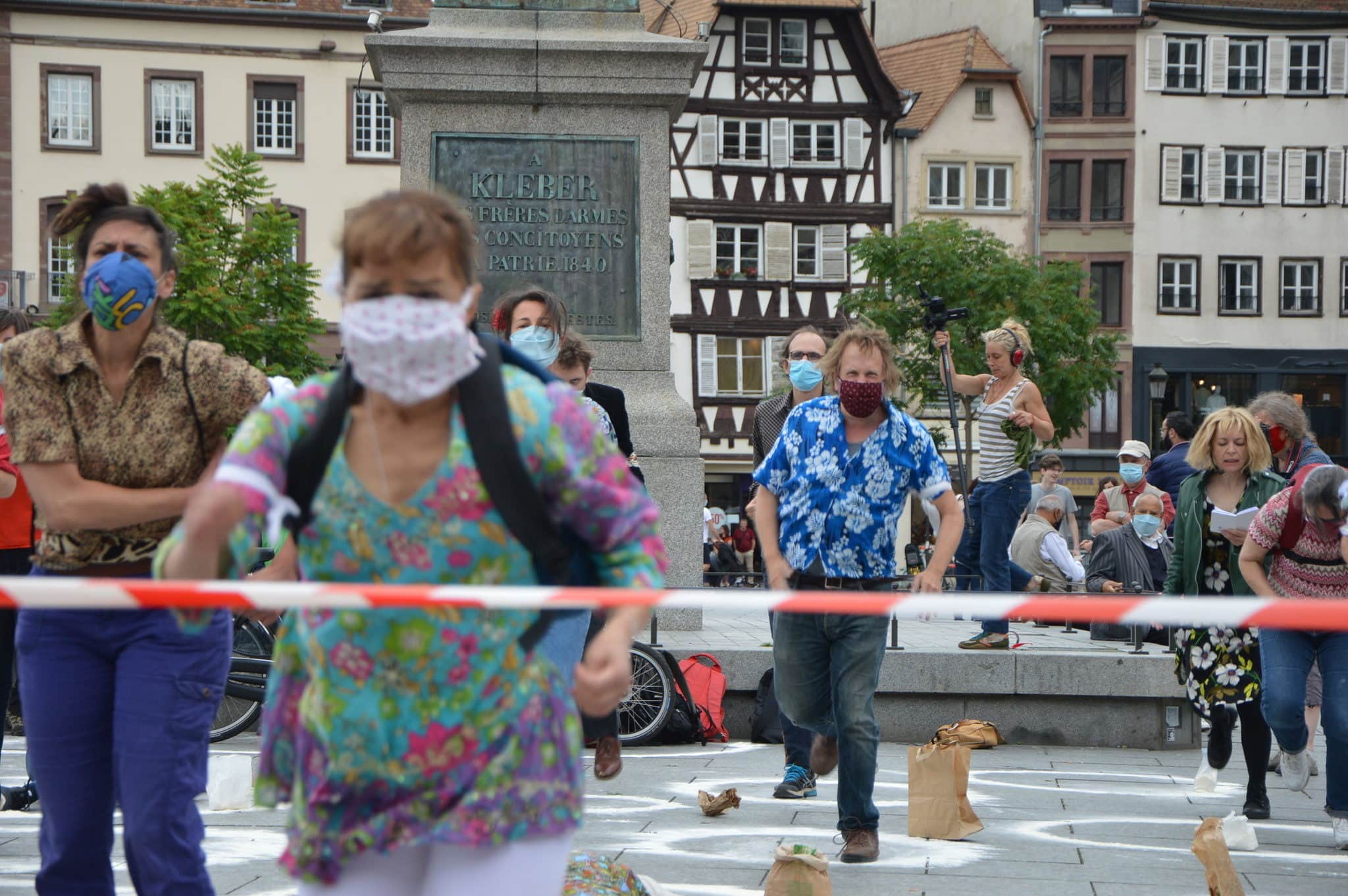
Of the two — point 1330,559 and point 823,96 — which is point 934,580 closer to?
point 1330,559

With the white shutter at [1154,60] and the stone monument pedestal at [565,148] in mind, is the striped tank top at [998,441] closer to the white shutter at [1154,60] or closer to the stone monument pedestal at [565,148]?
the stone monument pedestal at [565,148]

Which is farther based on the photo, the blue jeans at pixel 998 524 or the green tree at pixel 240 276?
the green tree at pixel 240 276

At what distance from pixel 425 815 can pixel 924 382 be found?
128ft

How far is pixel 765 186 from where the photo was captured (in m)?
50.8

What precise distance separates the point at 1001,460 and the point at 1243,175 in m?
45.9

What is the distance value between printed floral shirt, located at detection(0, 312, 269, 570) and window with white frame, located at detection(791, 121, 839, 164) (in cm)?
4745

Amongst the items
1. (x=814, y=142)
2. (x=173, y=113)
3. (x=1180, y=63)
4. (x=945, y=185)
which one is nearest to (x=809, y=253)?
(x=814, y=142)

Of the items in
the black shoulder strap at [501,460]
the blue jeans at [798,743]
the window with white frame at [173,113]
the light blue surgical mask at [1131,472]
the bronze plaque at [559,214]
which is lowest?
the blue jeans at [798,743]

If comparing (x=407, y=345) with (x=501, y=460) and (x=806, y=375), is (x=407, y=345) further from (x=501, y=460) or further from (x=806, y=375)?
(x=806, y=375)

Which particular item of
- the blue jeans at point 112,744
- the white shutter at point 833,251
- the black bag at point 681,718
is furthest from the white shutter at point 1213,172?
the blue jeans at point 112,744

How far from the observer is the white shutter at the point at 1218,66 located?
53.9 metres

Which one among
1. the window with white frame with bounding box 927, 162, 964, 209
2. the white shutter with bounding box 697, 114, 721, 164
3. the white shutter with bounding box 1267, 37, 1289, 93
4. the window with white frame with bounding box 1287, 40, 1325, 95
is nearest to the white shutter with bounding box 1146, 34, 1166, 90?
the white shutter with bounding box 1267, 37, 1289, 93

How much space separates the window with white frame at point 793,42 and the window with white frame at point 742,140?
1.95 metres

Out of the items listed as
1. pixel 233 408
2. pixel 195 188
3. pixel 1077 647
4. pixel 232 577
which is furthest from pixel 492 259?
pixel 195 188
